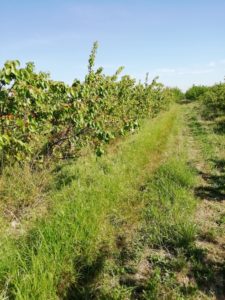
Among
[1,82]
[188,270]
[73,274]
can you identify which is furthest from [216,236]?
[1,82]

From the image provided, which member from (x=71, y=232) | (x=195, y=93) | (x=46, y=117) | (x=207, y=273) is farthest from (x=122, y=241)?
(x=195, y=93)

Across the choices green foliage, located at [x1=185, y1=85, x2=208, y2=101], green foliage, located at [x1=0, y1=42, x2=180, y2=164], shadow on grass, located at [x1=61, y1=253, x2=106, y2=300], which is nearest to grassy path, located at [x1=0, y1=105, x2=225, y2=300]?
shadow on grass, located at [x1=61, y1=253, x2=106, y2=300]

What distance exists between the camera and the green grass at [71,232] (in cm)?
315

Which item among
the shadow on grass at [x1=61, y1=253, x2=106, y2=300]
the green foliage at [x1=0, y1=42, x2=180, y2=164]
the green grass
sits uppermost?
the green foliage at [x1=0, y1=42, x2=180, y2=164]

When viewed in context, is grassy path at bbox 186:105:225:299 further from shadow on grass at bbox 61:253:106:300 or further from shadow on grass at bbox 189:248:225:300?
shadow on grass at bbox 61:253:106:300

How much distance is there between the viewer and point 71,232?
4.02 m

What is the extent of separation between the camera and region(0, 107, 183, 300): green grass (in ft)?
10.3

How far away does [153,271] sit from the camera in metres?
3.62

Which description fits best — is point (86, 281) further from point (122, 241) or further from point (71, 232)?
point (122, 241)

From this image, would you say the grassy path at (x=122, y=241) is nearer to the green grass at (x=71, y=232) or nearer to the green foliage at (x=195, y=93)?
the green grass at (x=71, y=232)

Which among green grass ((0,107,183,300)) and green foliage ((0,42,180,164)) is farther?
green foliage ((0,42,180,164))

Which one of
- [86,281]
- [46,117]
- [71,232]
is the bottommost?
[86,281]

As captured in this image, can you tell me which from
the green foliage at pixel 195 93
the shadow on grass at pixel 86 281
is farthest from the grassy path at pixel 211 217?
the green foliage at pixel 195 93

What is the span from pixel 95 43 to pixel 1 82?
187 inches
